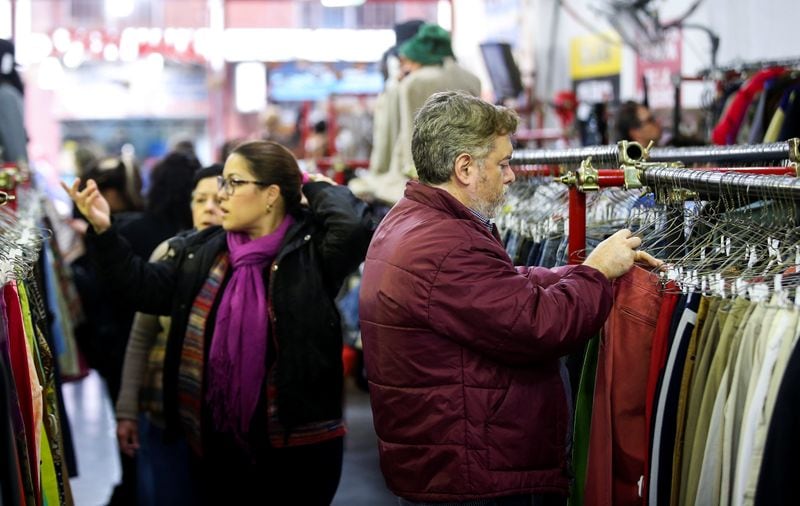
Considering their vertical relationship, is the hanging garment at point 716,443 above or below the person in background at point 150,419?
above

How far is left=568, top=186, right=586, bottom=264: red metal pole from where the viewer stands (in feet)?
8.80

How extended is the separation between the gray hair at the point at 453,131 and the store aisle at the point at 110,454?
115 inches

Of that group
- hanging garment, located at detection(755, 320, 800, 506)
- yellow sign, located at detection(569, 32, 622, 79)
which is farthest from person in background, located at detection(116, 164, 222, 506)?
yellow sign, located at detection(569, 32, 622, 79)

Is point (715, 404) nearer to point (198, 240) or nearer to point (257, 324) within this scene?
point (257, 324)

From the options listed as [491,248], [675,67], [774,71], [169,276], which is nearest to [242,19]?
[675,67]

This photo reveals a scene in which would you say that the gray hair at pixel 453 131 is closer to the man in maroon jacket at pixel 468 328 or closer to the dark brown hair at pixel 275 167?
the man in maroon jacket at pixel 468 328

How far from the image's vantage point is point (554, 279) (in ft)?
8.34

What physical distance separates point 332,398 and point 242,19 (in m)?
16.0

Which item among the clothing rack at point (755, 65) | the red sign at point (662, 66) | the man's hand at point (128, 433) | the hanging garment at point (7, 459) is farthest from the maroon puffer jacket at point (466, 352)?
the red sign at point (662, 66)

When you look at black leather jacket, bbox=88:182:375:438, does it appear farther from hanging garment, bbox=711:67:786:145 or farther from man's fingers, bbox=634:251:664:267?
hanging garment, bbox=711:67:786:145

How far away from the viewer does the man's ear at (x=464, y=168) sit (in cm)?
246

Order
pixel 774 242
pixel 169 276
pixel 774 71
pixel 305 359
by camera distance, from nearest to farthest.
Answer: pixel 774 242
pixel 305 359
pixel 169 276
pixel 774 71

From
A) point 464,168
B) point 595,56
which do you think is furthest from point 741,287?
point 595,56

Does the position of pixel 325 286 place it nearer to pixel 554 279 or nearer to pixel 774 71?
pixel 554 279
